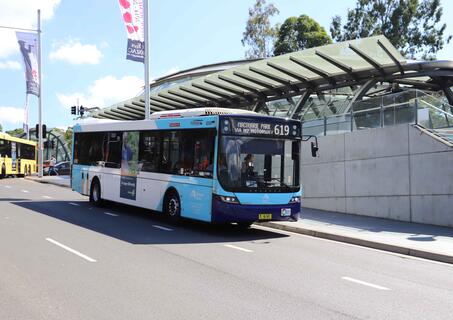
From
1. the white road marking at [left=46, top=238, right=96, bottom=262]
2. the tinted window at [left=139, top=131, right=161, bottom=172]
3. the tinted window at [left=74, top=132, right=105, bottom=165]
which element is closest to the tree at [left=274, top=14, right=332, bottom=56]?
the tinted window at [left=74, top=132, right=105, bottom=165]

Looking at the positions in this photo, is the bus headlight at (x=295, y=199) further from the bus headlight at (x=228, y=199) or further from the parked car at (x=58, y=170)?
the parked car at (x=58, y=170)

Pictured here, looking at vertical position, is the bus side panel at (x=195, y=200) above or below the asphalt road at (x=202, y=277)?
above

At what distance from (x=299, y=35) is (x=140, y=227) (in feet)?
161

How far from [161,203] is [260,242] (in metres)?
3.98

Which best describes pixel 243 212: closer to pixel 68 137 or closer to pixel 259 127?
pixel 259 127

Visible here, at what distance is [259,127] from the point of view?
12.6m

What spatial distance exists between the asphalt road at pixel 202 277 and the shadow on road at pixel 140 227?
5cm

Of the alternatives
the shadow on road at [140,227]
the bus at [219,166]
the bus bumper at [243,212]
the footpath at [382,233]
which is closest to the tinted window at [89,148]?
the shadow on road at [140,227]

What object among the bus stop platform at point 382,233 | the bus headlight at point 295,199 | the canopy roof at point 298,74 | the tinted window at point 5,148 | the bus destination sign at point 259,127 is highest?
the canopy roof at point 298,74

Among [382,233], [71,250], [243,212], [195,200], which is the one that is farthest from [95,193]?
[382,233]

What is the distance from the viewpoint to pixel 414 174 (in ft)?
50.0

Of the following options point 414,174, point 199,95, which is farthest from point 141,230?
point 199,95

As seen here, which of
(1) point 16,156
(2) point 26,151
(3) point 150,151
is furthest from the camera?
(2) point 26,151

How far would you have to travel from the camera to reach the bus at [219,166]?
12125 millimetres
